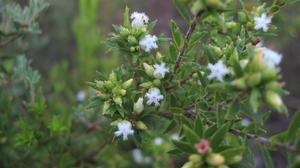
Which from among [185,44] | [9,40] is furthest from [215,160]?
[9,40]

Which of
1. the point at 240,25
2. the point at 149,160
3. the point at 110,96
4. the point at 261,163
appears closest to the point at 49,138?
the point at 110,96

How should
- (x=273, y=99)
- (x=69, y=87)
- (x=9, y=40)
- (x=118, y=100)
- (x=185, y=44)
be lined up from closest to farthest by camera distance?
(x=273, y=99) → (x=118, y=100) → (x=185, y=44) → (x=9, y=40) → (x=69, y=87)

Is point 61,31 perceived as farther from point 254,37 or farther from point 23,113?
point 254,37

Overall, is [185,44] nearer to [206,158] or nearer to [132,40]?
[132,40]

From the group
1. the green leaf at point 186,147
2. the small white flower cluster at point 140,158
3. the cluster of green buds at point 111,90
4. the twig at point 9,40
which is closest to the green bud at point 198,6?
the cluster of green buds at point 111,90

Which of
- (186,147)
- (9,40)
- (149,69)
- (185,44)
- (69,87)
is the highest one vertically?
(69,87)

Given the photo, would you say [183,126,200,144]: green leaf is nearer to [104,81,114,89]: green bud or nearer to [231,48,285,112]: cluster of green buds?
[231,48,285,112]: cluster of green buds

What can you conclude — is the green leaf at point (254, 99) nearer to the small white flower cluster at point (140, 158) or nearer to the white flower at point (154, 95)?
the white flower at point (154, 95)
